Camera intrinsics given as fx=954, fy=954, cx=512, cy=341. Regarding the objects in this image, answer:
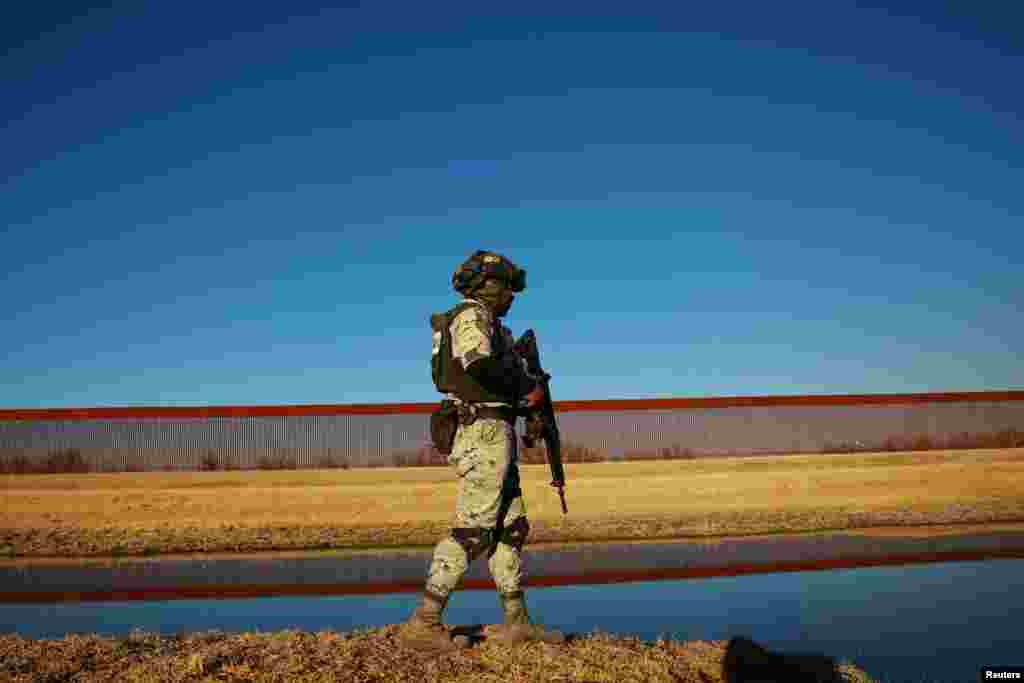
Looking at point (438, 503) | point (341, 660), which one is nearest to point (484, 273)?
point (341, 660)

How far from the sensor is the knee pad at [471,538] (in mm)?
5727

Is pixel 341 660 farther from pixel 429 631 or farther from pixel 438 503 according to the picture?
pixel 438 503

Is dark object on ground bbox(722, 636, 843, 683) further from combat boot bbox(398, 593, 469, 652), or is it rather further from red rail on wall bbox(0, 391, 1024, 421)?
red rail on wall bbox(0, 391, 1024, 421)

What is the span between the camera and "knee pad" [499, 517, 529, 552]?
19.5 feet

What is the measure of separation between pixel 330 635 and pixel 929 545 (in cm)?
750

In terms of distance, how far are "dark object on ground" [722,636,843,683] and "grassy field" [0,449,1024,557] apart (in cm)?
623

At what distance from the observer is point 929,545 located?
10.6 m

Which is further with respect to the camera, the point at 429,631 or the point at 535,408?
the point at 535,408

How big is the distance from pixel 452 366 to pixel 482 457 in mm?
607

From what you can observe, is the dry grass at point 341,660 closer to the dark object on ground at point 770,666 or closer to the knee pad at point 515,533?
the dark object on ground at point 770,666

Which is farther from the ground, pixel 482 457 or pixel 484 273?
pixel 484 273

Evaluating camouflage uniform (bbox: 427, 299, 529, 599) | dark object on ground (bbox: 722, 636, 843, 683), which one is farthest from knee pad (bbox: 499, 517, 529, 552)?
dark object on ground (bbox: 722, 636, 843, 683)

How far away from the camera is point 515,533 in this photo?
5953mm

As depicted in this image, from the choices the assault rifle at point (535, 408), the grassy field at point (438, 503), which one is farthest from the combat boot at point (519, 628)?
the grassy field at point (438, 503)
